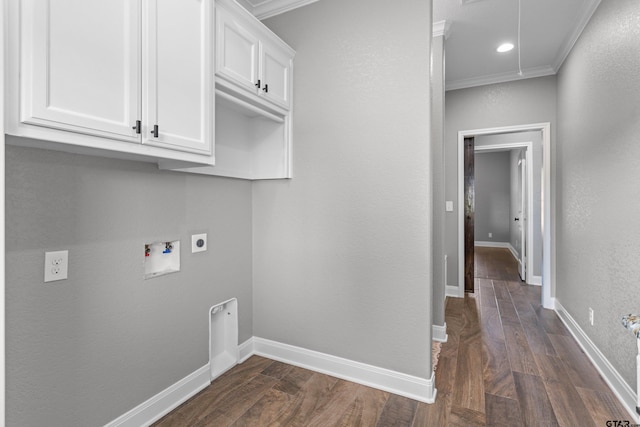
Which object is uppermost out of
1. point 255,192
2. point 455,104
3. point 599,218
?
point 455,104

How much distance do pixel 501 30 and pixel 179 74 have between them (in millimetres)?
2922

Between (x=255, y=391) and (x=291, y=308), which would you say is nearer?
(x=255, y=391)

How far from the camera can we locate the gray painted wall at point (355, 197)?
6.64 feet

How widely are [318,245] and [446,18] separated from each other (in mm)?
2262

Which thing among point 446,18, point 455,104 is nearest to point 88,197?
point 446,18

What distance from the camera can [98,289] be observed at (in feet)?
5.07

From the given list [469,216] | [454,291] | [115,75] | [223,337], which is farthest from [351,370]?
[469,216]

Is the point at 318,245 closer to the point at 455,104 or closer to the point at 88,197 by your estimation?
the point at 88,197

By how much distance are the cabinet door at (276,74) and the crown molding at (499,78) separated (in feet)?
8.74

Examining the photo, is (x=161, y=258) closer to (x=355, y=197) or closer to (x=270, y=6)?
(x=355, y=197)

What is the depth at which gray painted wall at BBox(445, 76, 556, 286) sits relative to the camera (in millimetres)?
3701

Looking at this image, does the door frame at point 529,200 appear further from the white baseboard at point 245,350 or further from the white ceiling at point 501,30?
the white baseboard at point 245,350

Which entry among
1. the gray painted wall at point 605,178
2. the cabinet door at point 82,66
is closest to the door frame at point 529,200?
the gray painted wall at point 605,178

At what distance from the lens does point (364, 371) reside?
218cm
